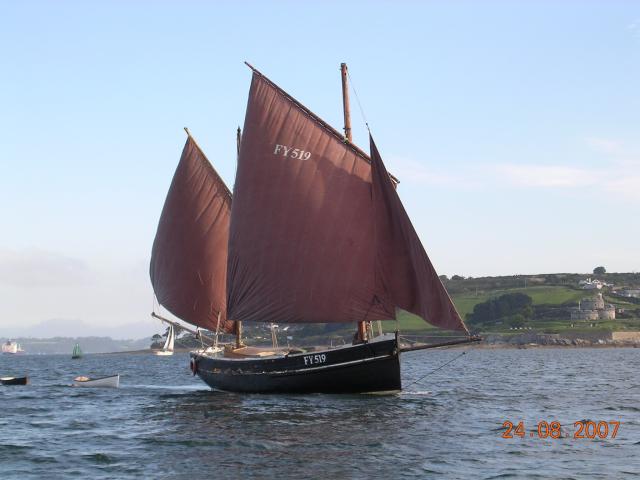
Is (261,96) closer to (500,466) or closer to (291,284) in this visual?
(291,284)

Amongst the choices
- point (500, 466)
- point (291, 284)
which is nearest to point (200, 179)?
point (291, 284)

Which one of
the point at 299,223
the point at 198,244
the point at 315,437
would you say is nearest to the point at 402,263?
the point at 299,223

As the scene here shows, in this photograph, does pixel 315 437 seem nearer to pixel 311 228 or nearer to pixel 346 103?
pixel 311 228

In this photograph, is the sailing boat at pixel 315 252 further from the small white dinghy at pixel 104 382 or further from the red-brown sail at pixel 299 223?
the small white dinghy at pixel 104 382

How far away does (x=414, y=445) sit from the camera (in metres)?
29.2

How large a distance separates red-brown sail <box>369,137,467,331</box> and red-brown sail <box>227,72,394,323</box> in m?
0.90

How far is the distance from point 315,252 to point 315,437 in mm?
16991

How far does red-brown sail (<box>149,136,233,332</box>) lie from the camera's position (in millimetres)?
55812
